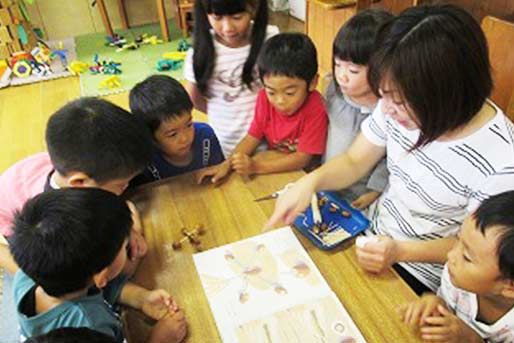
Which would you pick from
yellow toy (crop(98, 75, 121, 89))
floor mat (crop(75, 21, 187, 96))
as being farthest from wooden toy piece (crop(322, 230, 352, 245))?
yellow toy (crop(98, 75, 121, 89))

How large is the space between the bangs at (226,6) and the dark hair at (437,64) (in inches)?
27.0

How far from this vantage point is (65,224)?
67 centimetres

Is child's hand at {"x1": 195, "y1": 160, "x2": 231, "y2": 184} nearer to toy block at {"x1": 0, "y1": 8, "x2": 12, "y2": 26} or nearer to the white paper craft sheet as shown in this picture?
the white paper craft sheet

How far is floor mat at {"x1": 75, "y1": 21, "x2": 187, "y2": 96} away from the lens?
3416mm

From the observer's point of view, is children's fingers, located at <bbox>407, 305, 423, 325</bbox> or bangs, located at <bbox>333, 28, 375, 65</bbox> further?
bangs, located at <bbox>333, 28, 375, 65</bbox>

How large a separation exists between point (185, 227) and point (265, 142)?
548 millimetres

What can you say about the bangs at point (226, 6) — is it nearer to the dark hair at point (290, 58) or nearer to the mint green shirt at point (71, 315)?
the dark hair at point (290, 58)

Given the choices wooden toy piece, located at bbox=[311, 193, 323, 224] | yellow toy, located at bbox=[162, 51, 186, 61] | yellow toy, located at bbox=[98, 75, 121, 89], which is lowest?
yellow toy, located at bbox=[98, 75, 121, 89]

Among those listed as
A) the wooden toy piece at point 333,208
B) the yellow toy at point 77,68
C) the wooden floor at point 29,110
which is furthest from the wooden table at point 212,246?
the yellow toy at point 77,68

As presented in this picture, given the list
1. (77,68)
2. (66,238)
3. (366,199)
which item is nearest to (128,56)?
(77,68)

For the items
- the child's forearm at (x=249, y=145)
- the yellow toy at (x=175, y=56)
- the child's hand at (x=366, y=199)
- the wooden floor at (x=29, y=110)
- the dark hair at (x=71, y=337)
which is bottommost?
the wooden floor at (x=29, y=110)

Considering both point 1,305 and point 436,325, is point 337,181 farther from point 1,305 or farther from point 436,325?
point 1,305

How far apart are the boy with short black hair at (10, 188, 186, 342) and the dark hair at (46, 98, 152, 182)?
201 mm

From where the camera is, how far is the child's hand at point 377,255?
0.77m
